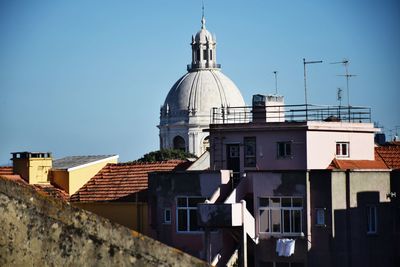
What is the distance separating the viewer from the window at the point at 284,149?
101 feet

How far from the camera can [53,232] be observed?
5324mm

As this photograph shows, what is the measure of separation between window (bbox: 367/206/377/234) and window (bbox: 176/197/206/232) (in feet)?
15.3

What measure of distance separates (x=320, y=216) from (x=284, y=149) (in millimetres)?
2362

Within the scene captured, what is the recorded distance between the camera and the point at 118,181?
Result: 3812 centimetres

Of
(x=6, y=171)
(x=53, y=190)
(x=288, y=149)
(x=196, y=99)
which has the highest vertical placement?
(x=196, y=99)

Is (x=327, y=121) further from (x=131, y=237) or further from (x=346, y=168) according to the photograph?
(x=131, y=237)

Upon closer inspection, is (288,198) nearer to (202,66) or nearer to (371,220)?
(371,220)

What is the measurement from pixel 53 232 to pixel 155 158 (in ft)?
345

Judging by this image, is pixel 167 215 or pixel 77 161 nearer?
pixel 167 215

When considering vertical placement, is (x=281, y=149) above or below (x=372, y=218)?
above

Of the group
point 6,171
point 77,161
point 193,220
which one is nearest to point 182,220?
point 193,220

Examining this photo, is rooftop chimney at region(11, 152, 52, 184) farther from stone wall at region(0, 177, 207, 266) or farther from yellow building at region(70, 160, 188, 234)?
stone wall at region(0, 177, 207, 266)

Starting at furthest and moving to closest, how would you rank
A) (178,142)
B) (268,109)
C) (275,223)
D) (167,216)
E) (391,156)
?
(178,142) → (391,156) → (268,109) → (167,216) → (275,223)

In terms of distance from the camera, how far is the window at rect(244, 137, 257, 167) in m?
31.4
